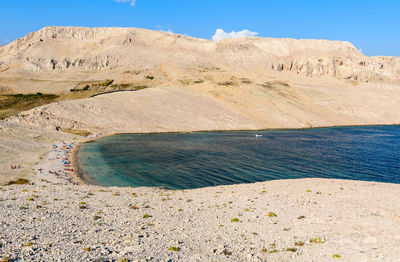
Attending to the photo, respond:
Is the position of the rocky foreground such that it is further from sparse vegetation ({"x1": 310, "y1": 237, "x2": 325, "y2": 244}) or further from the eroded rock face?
the eroded rock face

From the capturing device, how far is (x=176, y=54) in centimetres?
16150

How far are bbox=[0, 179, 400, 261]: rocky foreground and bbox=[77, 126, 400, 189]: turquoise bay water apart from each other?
11.4 meters

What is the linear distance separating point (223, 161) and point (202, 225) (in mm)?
30732

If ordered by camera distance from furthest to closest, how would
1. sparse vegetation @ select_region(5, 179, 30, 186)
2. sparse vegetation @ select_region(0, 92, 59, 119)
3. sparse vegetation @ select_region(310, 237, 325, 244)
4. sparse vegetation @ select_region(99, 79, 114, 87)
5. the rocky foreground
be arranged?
sparse vegetation @ select_region(99, 79, 114, 87) < sparse vegetation @ select_region(0, 92, 59, 119) < sparse vegetation @ select_region(5, 179, 30, 186) < sparse vegetation @ select_region(310, 237, 325, 244) < the rocky foreground

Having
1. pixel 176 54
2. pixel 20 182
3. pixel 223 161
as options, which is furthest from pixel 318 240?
pixel 176 54

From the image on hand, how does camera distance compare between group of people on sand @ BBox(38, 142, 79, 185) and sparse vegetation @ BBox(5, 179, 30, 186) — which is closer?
sparse vegetation @ BBox(5, 179, 30, 186)

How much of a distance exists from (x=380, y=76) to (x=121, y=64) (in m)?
148

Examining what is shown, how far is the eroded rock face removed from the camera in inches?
5886

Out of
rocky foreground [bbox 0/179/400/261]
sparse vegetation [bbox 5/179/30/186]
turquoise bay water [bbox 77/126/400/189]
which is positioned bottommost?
sparse vegetation [bbox 5/179/30/186]

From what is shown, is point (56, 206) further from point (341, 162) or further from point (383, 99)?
point (383, 99)

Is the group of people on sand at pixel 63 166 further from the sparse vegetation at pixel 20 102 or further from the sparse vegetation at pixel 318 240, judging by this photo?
the sparse vegetation at pixel 20 102

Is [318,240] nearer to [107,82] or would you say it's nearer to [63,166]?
[63,166]

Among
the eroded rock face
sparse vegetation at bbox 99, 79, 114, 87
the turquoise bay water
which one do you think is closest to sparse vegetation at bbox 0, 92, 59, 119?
sparse vegetation at bbox 99, 79, 114, 87

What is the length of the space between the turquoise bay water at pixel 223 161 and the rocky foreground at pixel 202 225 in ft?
37.3
